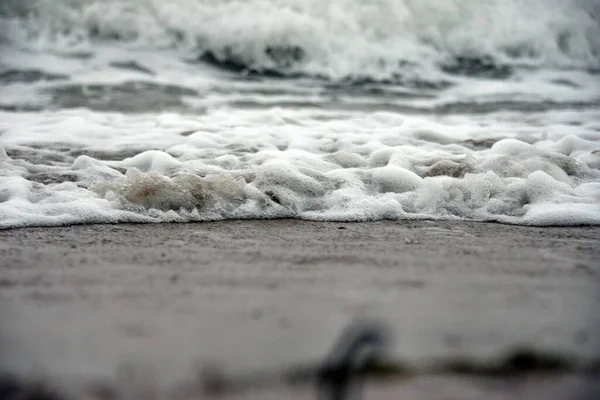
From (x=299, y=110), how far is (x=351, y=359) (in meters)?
3.58

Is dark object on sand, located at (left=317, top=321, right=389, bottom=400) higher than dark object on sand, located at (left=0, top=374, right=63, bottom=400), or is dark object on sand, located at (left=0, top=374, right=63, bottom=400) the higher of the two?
dark object on sand, located at (left=317, top=321, right=389, bottom=400)

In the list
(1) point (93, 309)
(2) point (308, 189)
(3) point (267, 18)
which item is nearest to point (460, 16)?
(3) point (267, 18)

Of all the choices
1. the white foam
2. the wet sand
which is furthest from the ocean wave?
the wet sand

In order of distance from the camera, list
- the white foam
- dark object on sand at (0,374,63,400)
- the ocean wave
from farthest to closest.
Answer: the ocean wave, the white foam, dark object on sand at (0,374,63,400)

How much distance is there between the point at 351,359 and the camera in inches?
37.6

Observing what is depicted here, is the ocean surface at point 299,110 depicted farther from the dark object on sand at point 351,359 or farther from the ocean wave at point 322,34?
the dark object on sand at point 351,359

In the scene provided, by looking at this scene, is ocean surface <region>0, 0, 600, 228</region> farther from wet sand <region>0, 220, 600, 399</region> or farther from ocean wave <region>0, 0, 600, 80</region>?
wet sand <region>0, 220, 600, 399</region>

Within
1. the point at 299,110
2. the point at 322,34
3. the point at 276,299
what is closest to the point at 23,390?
the point at 276,299

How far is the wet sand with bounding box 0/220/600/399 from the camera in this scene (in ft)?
3.06

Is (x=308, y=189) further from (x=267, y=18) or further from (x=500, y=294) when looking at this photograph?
(x=267, y=18)

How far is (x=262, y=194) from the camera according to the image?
2.10m

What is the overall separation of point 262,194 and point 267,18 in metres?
5.04

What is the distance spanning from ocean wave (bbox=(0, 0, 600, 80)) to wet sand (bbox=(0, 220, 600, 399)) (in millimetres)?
4785

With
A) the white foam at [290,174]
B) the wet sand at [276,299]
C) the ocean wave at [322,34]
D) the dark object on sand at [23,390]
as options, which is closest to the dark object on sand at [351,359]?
the wet sand at [276,299]
